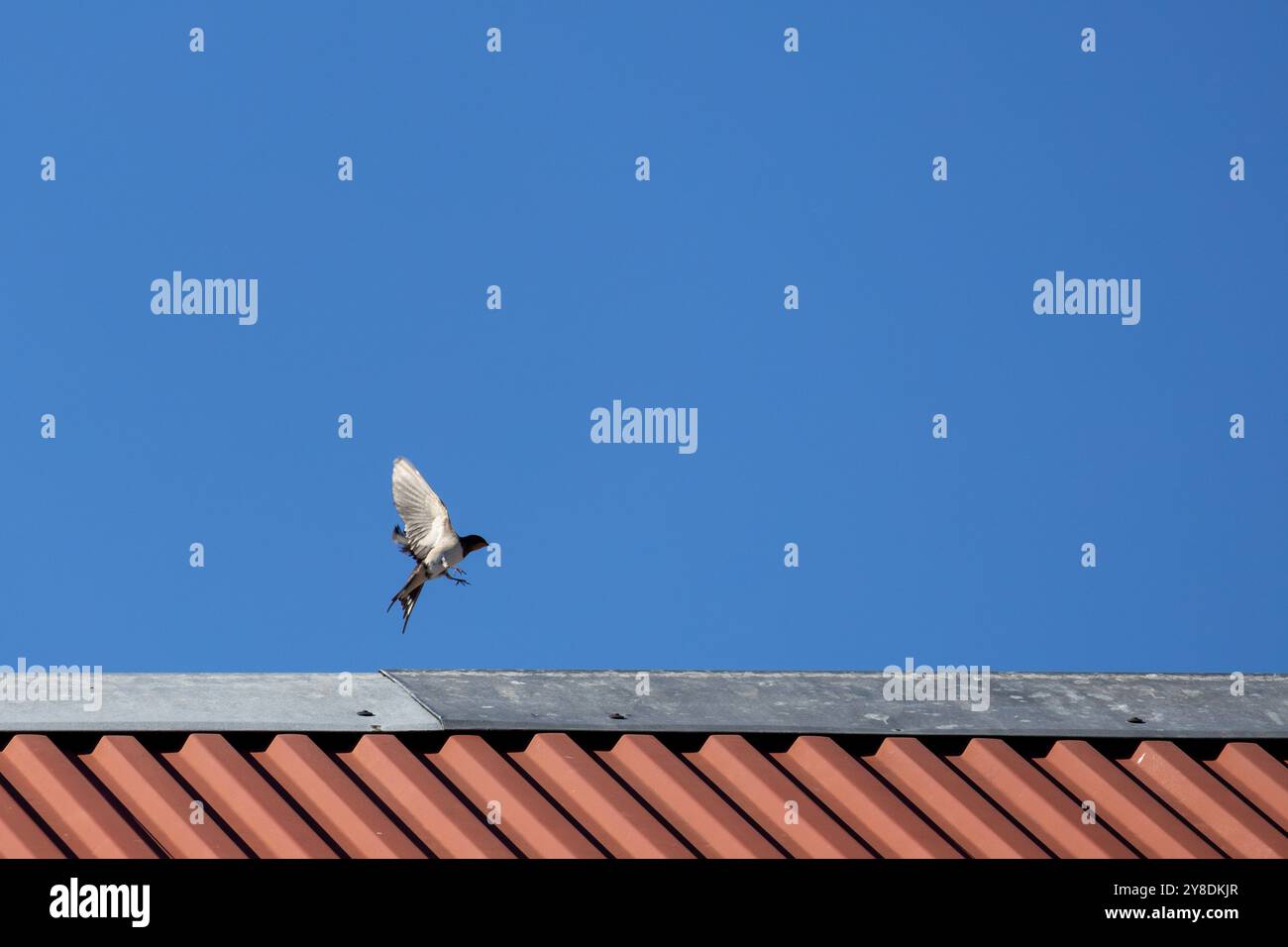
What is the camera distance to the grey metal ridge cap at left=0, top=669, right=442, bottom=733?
6.50 m

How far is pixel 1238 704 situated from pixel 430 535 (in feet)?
10.2

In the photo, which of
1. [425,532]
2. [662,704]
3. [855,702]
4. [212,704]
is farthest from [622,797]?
[425,532]

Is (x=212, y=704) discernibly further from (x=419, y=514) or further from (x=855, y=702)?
(x=855, y=702)

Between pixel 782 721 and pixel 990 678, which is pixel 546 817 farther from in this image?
pixel 990 678

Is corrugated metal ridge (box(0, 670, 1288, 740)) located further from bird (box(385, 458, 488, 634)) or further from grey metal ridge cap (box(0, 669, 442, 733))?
bird (box(385, 458, 488, 634))

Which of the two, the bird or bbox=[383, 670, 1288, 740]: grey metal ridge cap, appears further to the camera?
the bird

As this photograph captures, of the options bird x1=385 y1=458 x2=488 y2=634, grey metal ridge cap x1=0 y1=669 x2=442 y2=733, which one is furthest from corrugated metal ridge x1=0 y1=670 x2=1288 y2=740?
bird x1=385 y1=458 x2=488 y2=634

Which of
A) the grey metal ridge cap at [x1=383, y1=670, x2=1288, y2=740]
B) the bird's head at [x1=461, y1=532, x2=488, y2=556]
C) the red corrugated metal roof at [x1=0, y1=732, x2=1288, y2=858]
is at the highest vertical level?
the bird's head at [x1=461, y1=532, x2=488, y2=556]

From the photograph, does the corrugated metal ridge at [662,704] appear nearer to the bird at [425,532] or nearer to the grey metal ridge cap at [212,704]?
the grey metal ridge cap at [212,704]

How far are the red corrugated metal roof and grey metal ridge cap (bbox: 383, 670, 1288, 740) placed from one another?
7cm

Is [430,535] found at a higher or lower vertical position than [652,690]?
higher

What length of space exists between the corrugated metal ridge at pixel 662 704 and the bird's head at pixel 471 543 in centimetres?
144

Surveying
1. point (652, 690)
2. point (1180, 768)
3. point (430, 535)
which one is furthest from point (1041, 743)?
point (430, 535)

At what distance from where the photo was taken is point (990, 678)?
25.2 ft
